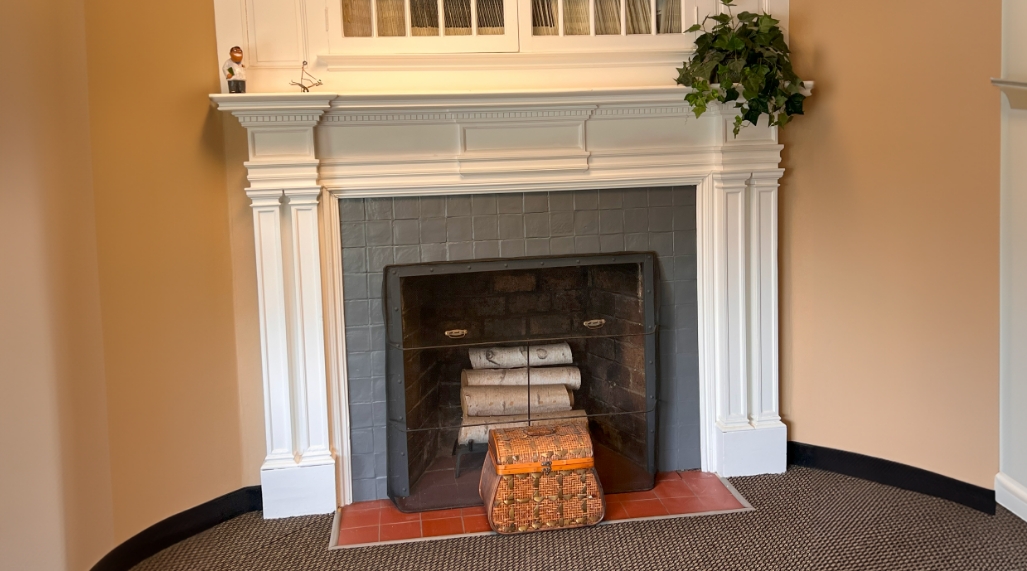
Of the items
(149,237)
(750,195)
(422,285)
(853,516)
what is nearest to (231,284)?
(149,237)

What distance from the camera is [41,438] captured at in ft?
7.54

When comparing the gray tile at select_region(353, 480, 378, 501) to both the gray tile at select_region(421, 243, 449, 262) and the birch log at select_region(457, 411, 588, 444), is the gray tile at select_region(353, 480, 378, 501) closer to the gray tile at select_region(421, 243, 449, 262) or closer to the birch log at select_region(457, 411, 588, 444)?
the birch log at select_region(457, 411, 588, 444)

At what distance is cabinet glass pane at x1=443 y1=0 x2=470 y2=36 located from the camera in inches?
122

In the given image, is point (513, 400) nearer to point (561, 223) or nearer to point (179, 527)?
point (561, 223)

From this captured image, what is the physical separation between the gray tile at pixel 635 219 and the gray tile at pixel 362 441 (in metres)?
1.30

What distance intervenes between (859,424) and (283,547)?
2290 mm

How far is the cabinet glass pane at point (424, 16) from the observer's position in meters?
3.08

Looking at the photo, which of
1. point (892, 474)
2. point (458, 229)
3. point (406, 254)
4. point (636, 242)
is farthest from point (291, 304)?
point (892, 474)

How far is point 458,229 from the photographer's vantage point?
10.3ft

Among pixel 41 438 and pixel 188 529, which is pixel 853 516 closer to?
pixel 188 529

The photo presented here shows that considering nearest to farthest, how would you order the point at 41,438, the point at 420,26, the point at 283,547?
the point at 41,438
the point at 283,547
the point at 420,26

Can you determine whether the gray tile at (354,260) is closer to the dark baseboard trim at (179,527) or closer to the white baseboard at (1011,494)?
the dark baseboard trim at (179,527)

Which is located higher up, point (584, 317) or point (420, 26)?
point (420, 26)

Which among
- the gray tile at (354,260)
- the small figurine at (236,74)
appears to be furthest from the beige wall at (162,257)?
the gray tile at (354,260)
